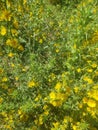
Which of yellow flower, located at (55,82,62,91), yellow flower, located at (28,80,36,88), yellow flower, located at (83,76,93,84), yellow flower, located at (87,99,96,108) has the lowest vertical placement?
yellow flower, located at (87,99,96,108)

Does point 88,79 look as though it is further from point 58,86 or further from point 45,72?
point 45,72

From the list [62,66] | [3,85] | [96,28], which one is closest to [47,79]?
[62,66]

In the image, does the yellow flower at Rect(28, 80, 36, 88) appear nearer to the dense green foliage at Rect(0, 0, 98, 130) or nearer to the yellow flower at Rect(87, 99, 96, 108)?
the dense green foliage at Rect(0, 0, 98, 130)

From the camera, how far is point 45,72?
3570 millimetres

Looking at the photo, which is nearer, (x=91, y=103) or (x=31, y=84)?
(x=91, y=103)

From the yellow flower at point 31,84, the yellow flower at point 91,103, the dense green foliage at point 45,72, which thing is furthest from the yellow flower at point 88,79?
the yellow flower at point 31,84

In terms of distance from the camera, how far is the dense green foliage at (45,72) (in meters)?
3.43

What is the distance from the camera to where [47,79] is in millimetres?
3619

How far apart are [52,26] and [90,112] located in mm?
1431

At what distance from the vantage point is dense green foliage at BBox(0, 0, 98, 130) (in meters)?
3.43

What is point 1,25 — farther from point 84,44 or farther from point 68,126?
point 68,126

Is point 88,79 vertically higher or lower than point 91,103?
higher

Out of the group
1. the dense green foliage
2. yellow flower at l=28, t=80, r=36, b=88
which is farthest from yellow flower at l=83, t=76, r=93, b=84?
yellow flower at l=28, t=80, r=36, b=88

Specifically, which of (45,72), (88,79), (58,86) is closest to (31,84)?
(45,72)
